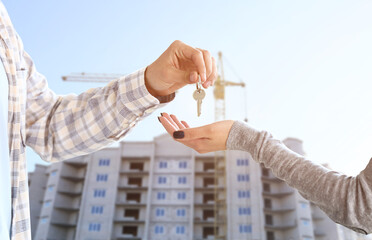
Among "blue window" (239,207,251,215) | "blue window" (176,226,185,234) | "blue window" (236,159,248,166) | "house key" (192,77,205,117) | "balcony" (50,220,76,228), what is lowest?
"house key" (192,77,205,117)

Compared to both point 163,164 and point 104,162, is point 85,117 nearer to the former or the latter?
point 163,164

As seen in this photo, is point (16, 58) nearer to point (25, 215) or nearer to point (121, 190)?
point (25, 215)

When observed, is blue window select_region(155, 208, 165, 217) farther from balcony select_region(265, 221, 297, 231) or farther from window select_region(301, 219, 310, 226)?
window select_region(301, 219, 310, 226)

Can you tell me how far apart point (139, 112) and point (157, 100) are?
11 centimetres

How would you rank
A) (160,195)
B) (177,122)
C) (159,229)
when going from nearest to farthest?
1. (177,122)
2. (159,229)
3. (160,195)

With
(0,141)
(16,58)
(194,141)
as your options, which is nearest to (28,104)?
Answer: (16,58)

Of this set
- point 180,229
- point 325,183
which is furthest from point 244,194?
point 325,183

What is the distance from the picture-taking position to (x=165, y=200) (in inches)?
1435

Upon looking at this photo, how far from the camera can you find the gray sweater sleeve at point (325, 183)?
0.89 metres

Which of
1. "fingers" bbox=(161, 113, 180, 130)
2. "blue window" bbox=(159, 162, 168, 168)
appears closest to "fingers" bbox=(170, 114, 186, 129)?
"fingers" bbox=(161, 113, 180, 130)

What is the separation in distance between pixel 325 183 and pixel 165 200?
36731 mm

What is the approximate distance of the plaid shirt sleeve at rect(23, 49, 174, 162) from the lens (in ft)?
4.72

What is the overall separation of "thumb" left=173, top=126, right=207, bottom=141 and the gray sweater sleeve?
20 centimetres

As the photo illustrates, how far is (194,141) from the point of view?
1265 mm
